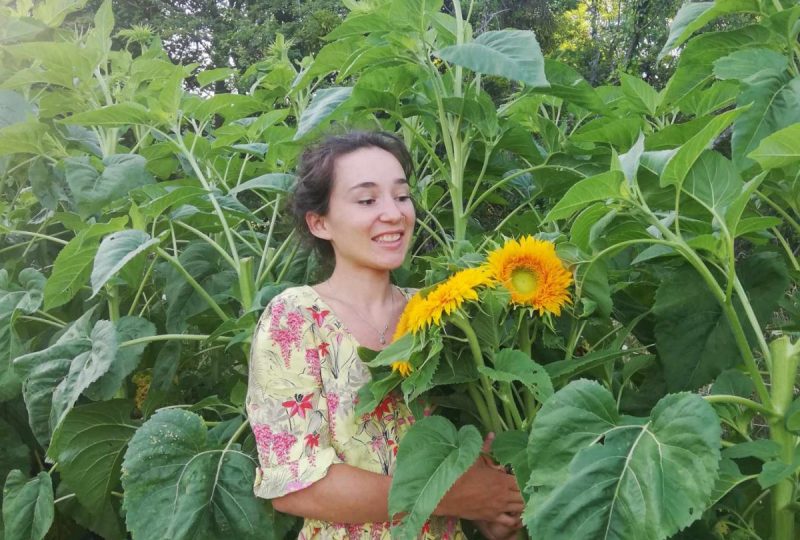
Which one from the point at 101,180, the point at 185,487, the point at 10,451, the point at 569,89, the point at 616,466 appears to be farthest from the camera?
the point at 10,451

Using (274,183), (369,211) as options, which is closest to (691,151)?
(369,211)

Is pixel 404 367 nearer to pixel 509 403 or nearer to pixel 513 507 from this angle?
pixel 509 403

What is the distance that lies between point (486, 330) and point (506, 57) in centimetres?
46

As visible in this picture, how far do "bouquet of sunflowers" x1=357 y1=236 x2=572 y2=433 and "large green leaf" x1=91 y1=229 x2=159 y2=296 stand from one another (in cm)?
46

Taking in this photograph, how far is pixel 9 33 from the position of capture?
80.0 inches

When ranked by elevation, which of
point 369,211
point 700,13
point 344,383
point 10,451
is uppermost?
point 700,13

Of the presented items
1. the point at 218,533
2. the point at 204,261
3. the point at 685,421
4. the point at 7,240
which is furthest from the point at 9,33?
the point at 685,421

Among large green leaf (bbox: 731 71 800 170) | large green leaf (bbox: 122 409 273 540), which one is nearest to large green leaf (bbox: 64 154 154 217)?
large green leaf (bbox: 122 409 273 540)

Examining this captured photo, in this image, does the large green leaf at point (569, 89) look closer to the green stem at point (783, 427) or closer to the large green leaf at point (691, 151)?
the large green leaf at point (691, 151)

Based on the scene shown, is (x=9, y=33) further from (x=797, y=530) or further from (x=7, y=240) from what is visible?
(x=797, y=530)

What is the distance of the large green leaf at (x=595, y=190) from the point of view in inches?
39.9

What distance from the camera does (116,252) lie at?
1.39 meters

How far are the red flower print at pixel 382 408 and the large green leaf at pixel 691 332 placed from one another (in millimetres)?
434

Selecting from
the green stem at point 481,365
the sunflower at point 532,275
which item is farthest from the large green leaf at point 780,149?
the green stem at point 481,365
